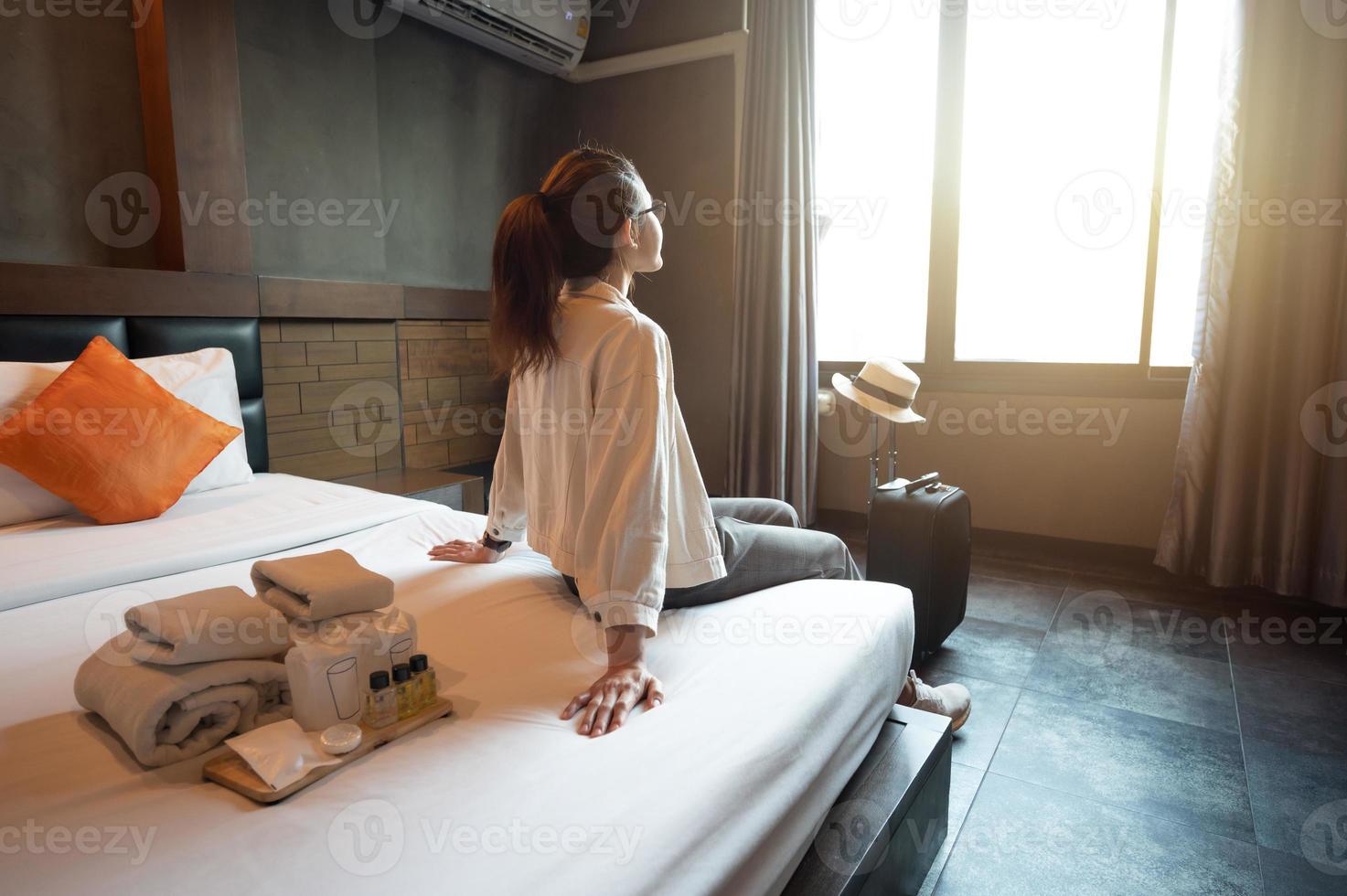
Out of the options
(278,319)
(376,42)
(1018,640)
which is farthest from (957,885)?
(376,42)

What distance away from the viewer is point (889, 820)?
1.10 metres

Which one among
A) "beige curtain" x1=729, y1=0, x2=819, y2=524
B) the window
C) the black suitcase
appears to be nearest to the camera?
the black suitcase

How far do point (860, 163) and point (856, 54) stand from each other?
53cm

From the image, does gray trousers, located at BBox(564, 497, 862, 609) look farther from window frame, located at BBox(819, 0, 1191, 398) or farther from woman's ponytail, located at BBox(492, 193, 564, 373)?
window frame, located at BBox(819, 0, 1191, 398)

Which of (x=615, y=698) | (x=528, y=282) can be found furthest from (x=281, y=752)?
(x=528, y=282)

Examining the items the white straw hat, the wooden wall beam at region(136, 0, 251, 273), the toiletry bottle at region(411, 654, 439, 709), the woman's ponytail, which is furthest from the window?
the toiletry bottle at region(411, 654, 439, 709)

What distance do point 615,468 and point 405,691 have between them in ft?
1.41

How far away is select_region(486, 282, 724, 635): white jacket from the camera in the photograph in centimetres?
112

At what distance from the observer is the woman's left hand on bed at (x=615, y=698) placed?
96cm

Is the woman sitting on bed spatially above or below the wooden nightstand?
above

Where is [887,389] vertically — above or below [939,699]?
above

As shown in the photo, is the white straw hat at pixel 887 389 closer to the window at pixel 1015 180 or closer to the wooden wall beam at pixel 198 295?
the window at pixel 1015 180

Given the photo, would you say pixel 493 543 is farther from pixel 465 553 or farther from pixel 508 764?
pixel 508 764

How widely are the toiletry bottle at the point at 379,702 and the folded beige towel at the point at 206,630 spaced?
0.15 meters
